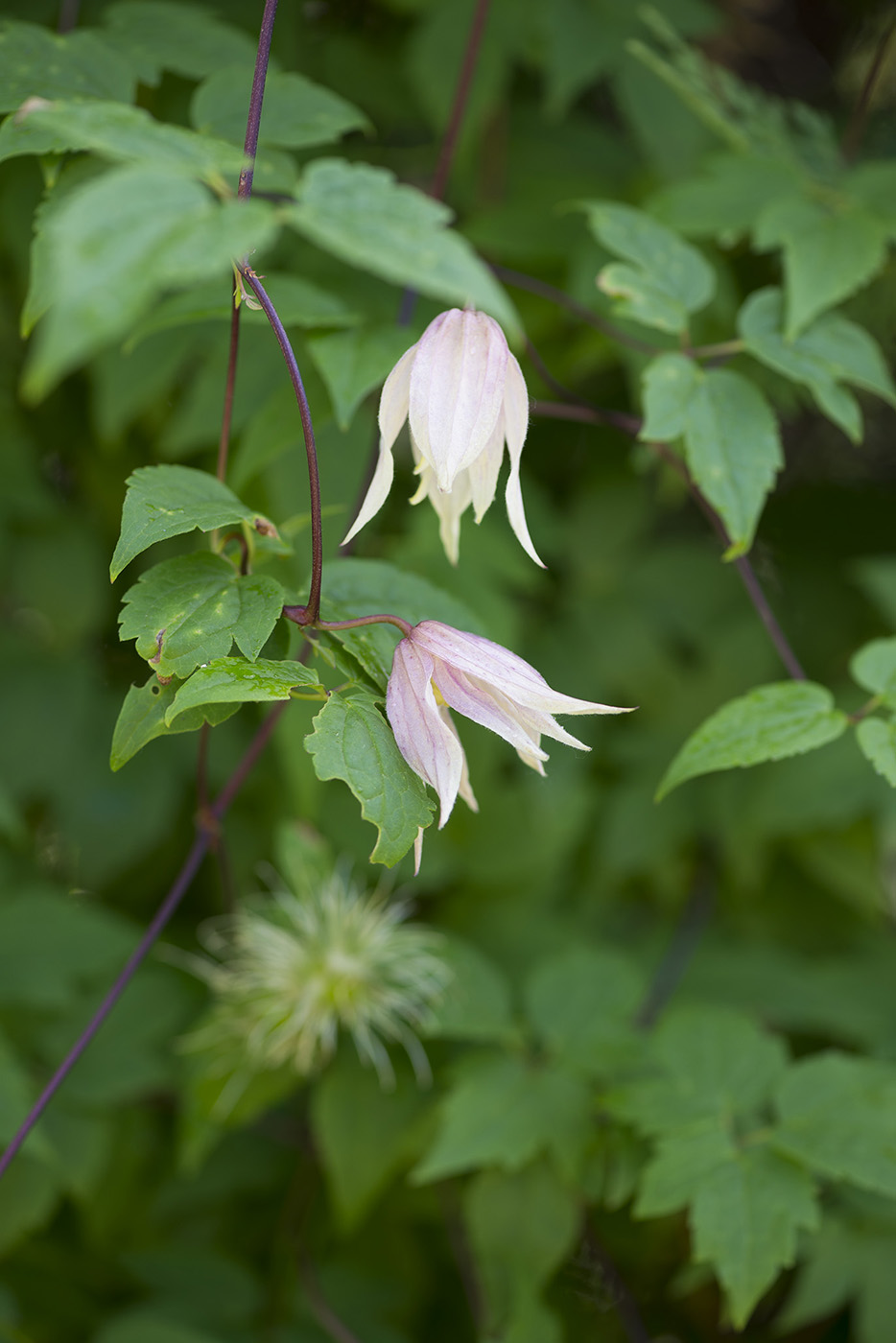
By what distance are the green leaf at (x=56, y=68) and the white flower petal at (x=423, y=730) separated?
38 centimetres

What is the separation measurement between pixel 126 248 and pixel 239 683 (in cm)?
19

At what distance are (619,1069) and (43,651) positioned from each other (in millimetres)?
729

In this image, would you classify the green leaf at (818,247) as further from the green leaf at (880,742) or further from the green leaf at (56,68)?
the green leaf at (56,68)

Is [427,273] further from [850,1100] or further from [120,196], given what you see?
[850,1100]

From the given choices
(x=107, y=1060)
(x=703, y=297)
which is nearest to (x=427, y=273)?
(x=703, y=297)

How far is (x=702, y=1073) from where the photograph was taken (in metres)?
0.82

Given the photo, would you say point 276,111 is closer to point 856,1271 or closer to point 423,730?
point 423,730

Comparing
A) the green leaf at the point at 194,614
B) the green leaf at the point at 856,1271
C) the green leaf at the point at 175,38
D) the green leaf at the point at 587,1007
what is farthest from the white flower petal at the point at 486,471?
the green leaf at the point at 856,1271

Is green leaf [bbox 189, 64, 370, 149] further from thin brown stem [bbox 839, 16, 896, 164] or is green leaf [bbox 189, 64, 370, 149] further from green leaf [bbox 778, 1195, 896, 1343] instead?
green leaf [bbox 778, 1195, 896, 1343]

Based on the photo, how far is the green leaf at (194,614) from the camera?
478 millimetres

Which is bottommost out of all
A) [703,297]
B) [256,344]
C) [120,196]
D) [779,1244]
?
[779,1244]

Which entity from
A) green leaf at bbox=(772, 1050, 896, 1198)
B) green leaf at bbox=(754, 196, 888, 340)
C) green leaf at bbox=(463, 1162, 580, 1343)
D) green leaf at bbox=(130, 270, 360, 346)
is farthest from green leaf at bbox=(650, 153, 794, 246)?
green leaf at bbox=(463, 1162, 580, 1343)

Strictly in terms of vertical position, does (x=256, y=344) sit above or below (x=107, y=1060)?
above

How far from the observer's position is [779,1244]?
26.5 inches
